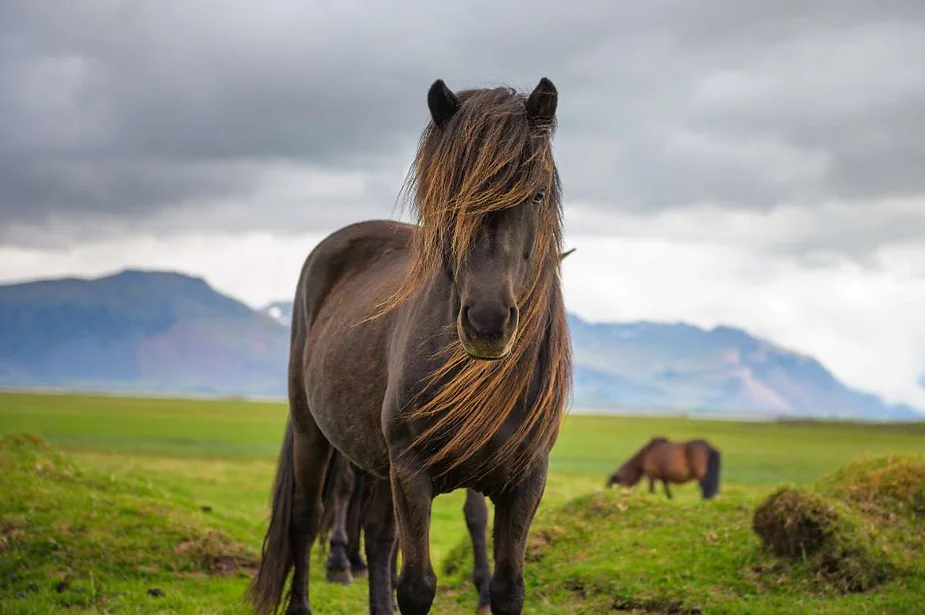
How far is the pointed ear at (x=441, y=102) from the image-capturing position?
4.42 meters

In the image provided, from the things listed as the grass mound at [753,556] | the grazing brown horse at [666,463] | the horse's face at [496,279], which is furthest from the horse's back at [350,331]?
the grazing brown horse at [666,463]

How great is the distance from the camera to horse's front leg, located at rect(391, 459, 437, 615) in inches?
180

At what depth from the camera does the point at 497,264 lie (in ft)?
12.7

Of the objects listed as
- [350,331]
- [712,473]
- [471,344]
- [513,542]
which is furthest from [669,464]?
[471,344]

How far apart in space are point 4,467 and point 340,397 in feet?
23.8

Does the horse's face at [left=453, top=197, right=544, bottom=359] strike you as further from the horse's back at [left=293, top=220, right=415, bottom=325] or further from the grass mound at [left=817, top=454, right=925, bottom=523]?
the grass mound at [left=817, top=454, right=925, bottom=523]

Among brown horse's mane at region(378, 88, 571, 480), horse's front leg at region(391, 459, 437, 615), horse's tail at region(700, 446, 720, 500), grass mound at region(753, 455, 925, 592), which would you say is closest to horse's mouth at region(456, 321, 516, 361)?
brown horse's mane at region(378, 88, 571, 480)

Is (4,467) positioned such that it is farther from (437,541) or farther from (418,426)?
(418,426)

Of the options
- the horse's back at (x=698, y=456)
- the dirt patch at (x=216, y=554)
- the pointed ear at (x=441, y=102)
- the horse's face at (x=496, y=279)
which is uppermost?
the pointed ear at (x=441, y=102)

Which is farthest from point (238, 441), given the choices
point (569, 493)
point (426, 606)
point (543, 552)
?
point (426, 606)

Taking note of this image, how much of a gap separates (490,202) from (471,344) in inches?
27.4

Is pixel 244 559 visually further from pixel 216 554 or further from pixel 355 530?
pixel 355 530

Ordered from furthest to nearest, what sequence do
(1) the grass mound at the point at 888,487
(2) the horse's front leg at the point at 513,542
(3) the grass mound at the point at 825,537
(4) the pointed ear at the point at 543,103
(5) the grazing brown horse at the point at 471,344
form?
(1) the grass mound at the point at 888,487 → (3) the grass mound at the point at 825,537 → (2) the horse's front leg at the point at 513,542 → (4) the pointed ear at the point at 543,103 → (5) the grazing brown horse at the point at 471,344

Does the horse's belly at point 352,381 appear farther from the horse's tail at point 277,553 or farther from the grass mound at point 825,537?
the grass mound at point 825,537
